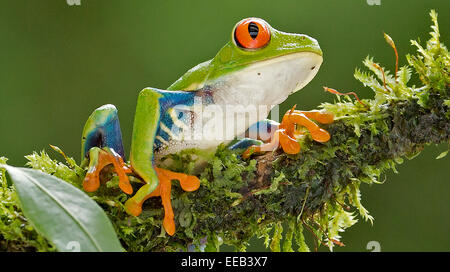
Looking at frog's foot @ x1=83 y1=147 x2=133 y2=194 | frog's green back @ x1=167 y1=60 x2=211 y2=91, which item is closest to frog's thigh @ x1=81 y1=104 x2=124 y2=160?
frog's foot @ x1=83 y1=147 x2=133 y2=194

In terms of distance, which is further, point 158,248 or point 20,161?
point 20,161

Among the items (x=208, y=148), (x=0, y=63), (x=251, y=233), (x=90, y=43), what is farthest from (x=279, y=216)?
(x=0, y=63)

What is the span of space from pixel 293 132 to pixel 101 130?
0.67 metres

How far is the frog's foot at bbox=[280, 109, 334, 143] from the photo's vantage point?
58.4 inches

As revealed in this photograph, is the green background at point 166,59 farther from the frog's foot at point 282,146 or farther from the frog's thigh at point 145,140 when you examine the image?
the frog's thigh at point 145,140

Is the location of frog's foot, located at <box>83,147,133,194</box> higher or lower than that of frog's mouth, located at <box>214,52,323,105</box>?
lower

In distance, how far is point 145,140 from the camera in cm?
148

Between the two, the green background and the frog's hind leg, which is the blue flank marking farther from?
the green background

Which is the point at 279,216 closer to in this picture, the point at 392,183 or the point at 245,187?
the point at 245,187

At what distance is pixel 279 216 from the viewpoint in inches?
59.7

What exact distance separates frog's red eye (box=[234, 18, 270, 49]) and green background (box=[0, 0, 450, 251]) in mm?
2452

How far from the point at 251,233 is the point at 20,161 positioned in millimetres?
3085

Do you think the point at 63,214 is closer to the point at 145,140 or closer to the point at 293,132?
the point at 145,140

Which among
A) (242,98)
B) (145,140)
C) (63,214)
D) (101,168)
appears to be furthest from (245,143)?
(63,214)
